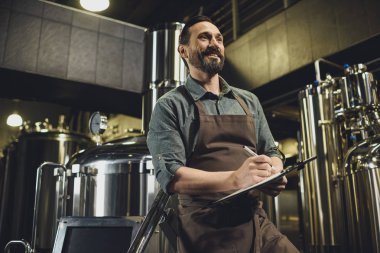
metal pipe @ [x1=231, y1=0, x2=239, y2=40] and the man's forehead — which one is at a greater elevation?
metal pipe @ [x1=231, y1=0, x2=239, y2=40]

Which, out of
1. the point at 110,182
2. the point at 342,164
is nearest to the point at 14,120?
the point at 110,182

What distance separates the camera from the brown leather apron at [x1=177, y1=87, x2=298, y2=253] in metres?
1.32

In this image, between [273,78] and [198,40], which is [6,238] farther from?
[198,40]

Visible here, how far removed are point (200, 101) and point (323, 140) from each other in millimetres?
2526

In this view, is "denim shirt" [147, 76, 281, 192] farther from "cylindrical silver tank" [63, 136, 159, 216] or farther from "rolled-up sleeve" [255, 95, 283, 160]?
"cylindrical silver tank" [63, 136, 159, 216]

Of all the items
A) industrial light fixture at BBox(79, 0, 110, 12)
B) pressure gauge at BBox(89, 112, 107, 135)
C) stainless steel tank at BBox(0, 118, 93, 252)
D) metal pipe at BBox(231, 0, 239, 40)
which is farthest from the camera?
metal pipe at BBox(231, 0, 239, 40)

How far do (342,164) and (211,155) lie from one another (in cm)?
243

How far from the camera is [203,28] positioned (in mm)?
1631

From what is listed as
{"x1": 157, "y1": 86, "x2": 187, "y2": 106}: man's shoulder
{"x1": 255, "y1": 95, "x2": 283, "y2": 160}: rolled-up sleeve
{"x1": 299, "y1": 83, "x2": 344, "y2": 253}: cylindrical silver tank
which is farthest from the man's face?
{"x1": 299, "y1": 83, "x2": 344, "y2": 253}: cylindrical silver tank

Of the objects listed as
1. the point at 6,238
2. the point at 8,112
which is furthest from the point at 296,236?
the point at 8,112

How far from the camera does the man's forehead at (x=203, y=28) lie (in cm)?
163

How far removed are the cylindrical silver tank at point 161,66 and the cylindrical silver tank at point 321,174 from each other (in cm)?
138

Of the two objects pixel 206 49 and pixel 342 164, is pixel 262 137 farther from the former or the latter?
pixel 342 164

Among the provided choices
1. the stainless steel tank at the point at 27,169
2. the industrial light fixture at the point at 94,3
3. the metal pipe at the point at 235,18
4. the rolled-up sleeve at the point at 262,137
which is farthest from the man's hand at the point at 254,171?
the metal pipe at the point at 235,18
